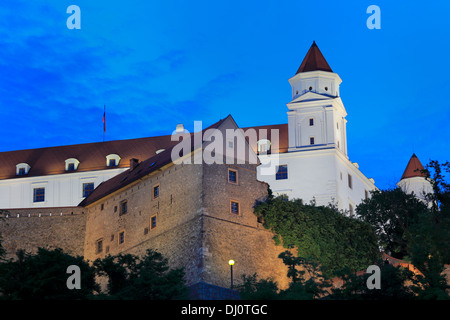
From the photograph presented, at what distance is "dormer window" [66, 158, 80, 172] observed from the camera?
8325cm

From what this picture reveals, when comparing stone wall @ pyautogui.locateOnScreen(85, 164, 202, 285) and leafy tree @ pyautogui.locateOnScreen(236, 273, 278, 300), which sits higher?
stone wall @ pyautogui.locateOnScreen(85, 164, 202, 285)

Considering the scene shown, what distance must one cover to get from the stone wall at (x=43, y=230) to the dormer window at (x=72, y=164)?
17881mm

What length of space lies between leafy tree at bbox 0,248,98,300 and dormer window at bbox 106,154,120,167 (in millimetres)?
32584

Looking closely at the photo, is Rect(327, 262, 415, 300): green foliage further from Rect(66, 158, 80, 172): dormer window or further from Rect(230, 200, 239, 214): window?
Rect(66, 158, 80, 172): dormer window

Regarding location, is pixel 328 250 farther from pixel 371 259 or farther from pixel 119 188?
pixel 119 188

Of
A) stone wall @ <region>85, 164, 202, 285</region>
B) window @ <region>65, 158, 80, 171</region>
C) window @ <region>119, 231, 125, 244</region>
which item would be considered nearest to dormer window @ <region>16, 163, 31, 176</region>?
window @ <region>65, 158, 80, 171</region>

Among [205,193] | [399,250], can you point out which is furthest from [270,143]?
[205,193]

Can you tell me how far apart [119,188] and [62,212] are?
5171 millimetres

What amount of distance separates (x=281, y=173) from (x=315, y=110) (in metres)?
6.71

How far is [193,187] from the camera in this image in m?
56.7

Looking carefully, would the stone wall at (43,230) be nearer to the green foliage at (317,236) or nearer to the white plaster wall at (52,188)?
the green foliage at (317,236)

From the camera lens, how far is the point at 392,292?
151 feet
